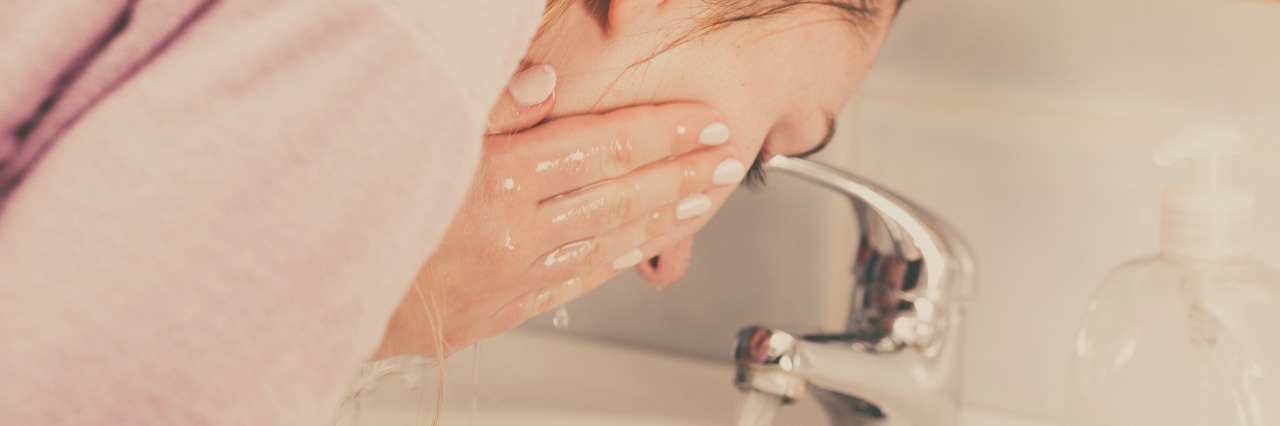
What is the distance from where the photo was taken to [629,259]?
0.53m

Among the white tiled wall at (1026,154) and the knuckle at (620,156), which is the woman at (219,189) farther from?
the white tiled wall at (1026,154)

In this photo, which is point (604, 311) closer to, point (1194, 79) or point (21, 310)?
point (1194, 79)

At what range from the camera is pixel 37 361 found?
26 centimetres

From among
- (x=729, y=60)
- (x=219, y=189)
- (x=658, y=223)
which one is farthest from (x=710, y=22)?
(x=219, y=189)

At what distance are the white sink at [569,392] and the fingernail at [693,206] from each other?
0.13 metres

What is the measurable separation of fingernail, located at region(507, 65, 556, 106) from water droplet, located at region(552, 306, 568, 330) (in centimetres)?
28

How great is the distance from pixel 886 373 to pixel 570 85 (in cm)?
21

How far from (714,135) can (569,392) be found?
24 centimetres

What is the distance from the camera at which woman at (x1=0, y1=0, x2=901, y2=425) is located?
262 mm

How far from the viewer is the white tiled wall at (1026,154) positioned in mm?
515

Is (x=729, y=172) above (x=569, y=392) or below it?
above

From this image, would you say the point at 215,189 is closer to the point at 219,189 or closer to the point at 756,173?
the point at 219,189

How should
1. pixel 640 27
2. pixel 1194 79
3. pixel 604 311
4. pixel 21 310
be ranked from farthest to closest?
pixel 604 311 → pixel 1194 79 → pixel 640 27 → pixel 21 310

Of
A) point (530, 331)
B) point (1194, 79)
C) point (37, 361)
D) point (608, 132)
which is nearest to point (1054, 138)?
point (1194, 79)
